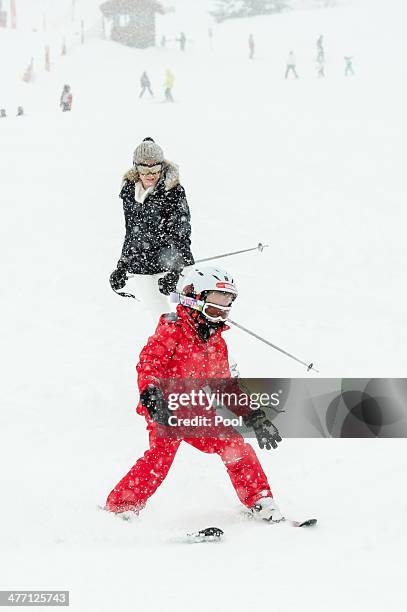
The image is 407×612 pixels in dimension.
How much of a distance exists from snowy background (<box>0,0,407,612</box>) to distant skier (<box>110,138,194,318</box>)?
4.40ft

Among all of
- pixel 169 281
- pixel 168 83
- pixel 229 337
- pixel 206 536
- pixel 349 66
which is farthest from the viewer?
pixel 349 66

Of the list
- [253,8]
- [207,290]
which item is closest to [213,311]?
[207,290]

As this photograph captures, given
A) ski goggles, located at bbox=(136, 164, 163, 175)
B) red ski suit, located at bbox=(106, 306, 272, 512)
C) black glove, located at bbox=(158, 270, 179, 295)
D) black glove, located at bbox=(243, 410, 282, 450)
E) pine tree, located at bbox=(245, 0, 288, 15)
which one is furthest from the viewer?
pine tree, located at bbox=(245, 0, 288, 15)

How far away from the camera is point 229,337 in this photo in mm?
8820

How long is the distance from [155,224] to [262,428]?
6.62ft

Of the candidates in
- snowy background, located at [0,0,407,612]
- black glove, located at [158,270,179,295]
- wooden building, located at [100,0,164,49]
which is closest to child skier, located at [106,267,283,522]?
snowy background, located at [0,0,407,612]

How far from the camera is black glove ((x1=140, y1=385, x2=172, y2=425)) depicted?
410 centimetres

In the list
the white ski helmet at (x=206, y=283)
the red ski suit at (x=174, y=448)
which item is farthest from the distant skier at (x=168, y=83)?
the red ski suit at (x=174, y=448)

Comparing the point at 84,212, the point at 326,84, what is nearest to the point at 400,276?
the point at 84,212

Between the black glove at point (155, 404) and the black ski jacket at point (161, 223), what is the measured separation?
1.74 meters

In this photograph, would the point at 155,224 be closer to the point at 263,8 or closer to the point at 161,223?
the point at 161,223

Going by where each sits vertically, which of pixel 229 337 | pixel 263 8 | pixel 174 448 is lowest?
pixel 229 337

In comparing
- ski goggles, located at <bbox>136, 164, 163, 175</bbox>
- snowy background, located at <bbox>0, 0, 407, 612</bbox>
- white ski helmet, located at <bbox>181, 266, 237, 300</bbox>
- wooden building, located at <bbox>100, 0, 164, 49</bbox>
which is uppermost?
wooden building, located at <bbox>100, 0, 164, 49</bbox>

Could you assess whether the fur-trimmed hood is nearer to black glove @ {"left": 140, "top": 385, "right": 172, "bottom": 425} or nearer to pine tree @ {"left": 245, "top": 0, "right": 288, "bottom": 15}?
black glove @ {"left": 140, "top": 385, "right": 172, "bottom": 425}
